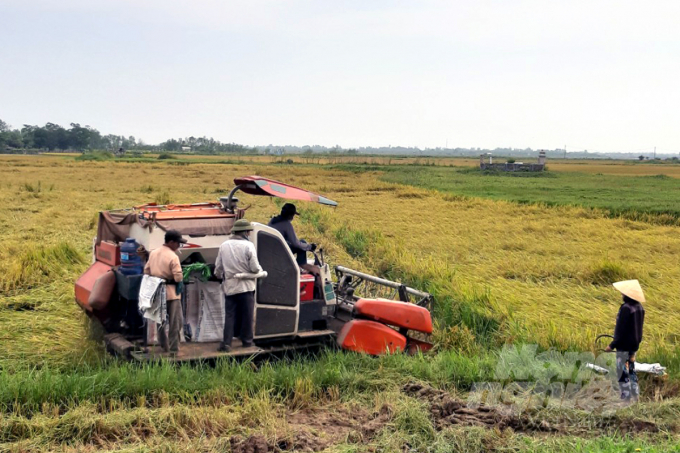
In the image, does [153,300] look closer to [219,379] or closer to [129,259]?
[129,259]

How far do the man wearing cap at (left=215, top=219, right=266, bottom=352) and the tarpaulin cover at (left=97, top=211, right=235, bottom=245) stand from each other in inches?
28.6

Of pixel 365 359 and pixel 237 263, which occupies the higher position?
pixel 237 263

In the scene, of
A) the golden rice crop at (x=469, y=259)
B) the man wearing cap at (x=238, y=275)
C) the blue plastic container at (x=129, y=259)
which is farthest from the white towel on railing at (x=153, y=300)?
the golden rice crop at (x=469, y=259)

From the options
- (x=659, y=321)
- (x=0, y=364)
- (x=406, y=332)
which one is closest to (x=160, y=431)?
(x=0, y=364)

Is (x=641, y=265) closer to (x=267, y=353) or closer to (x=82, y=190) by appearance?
(x=267, y=353)

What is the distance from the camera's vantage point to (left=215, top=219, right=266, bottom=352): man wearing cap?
639 centimetres

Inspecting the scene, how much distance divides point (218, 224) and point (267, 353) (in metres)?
1.52

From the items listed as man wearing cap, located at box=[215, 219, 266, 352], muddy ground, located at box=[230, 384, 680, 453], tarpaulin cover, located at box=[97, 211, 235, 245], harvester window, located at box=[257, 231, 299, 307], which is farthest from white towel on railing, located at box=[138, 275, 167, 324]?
muddy ground, located at box=[230, 384, 680, 453]

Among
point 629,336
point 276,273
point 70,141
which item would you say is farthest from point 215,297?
point 70,141

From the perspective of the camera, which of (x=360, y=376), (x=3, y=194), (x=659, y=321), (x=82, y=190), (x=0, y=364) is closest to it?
(x=360, y=376)

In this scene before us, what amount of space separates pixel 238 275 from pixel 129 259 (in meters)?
1.13

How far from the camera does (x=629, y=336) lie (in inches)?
240

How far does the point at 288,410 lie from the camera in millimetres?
5551

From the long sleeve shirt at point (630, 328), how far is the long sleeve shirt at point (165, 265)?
416 cm
